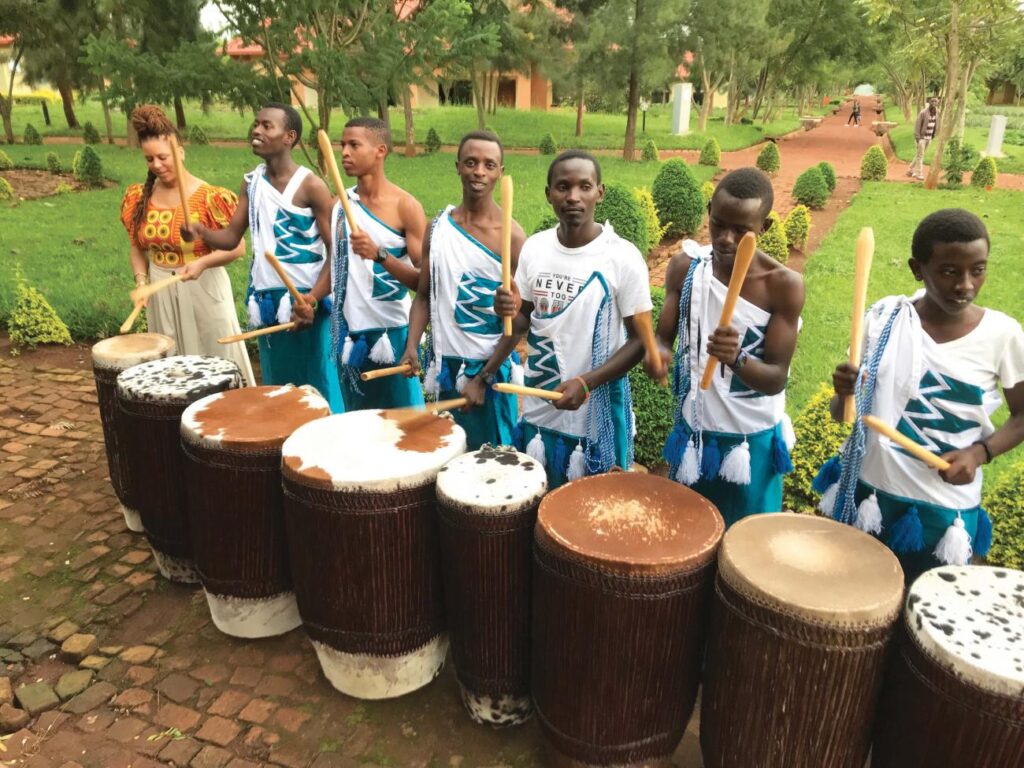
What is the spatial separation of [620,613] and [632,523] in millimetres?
274

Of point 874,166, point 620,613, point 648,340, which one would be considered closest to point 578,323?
point 648,340

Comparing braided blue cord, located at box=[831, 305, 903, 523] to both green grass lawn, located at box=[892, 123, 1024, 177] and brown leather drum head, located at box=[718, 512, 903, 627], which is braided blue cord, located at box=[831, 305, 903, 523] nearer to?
brown leather drum head, located at box=[718, 512, 903, 627]

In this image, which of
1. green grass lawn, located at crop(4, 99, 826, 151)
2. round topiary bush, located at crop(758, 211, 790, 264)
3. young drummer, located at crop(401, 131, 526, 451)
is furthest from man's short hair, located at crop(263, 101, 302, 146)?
green grass lawn, located at crop(4, 99, 826, 151)

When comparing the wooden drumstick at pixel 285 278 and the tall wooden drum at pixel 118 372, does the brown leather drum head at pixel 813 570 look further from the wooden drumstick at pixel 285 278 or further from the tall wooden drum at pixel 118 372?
the tall wooden drum at pixel 118 372

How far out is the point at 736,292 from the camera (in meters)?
2.36

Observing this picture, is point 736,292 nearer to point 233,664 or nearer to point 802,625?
point 802,625

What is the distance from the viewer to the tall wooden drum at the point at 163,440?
11.1 ft

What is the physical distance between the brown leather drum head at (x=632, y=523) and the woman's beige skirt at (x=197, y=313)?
9.57ft

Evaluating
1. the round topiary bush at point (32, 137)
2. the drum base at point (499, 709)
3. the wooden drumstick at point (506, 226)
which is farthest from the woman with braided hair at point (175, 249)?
the round topiary bush at point (32, 137)

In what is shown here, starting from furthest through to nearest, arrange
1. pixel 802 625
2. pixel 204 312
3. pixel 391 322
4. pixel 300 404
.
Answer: pixel 204 312, pixel 391 322, pixel 300 404, pixel 802 625

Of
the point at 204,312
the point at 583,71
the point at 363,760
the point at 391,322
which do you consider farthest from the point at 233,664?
the point at 583,71

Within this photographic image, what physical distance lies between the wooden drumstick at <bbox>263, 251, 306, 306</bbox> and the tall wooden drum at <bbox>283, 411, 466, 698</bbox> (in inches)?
42.2

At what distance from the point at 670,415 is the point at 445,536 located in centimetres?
243

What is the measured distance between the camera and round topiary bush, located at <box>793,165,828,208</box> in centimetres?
1441
